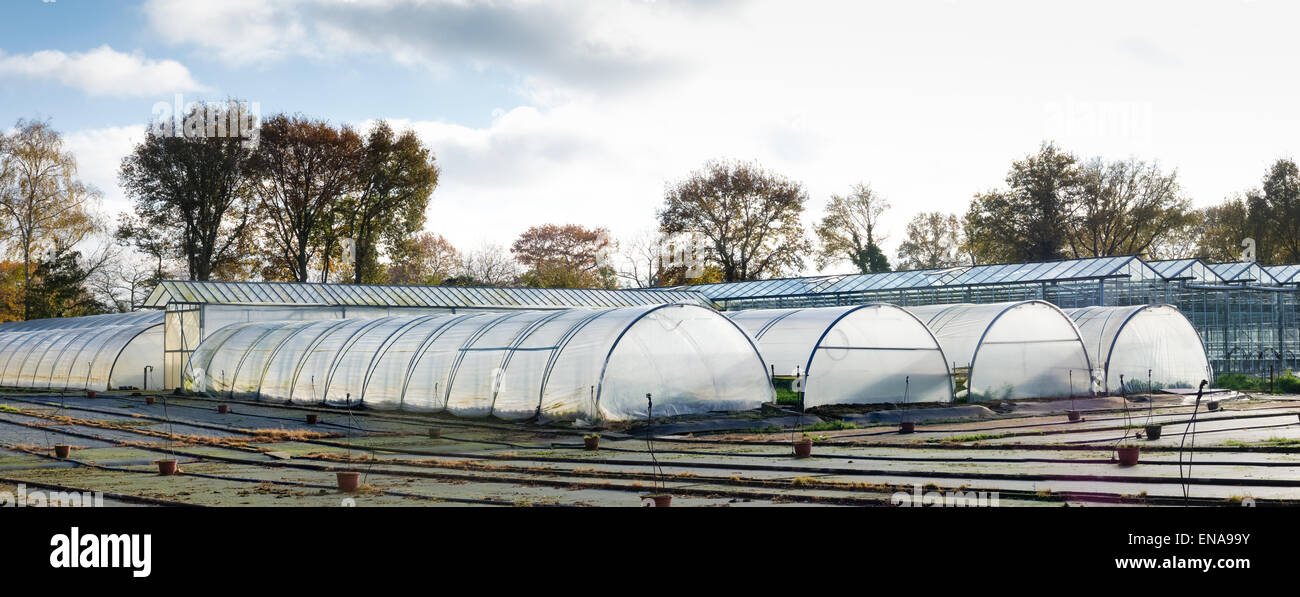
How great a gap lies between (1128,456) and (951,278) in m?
35.4

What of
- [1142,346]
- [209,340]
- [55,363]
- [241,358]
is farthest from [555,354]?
[55,363]

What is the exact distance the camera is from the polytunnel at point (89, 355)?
146 feet

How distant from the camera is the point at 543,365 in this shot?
2700 cm

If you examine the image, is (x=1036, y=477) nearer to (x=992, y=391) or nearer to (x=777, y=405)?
(x=777, y=405)

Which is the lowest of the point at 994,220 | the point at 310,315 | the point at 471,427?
the point at 471,427

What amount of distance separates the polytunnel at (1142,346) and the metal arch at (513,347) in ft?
61.6

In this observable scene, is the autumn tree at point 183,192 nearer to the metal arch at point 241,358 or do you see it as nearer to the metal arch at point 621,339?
the metal arch at point 241,358

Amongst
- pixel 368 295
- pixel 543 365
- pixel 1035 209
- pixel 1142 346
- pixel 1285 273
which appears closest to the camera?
pixel 543 365

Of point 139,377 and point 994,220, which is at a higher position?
point 994,220

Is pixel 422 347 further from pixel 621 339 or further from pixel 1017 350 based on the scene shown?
pixel 1017 350

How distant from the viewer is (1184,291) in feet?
154

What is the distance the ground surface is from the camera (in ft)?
43.8

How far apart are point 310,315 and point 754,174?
40898 mm
